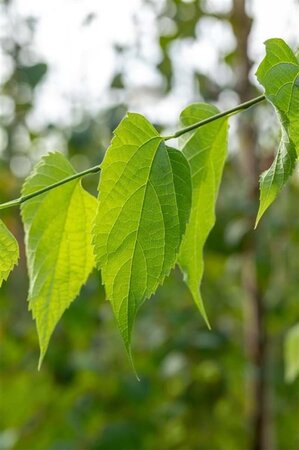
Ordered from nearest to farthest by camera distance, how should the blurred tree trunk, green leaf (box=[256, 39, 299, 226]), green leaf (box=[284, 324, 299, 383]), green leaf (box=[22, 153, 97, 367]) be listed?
green leaf (box=[256, 39, 299, 226]) < green leaf (box=[22, 153, 97, 367]) < green leaf (box=[284, 324, 299, 383]) < the blurred tree trunk

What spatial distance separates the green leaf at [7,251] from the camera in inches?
19.4

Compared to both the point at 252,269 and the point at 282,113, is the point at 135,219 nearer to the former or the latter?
the point at 282,113

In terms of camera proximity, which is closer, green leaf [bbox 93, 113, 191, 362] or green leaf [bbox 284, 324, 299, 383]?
green leaf [bbox 93, 113, 191, 362]

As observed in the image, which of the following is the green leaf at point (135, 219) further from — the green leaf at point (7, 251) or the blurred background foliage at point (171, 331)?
the blurred background foliage at point (171, 331)

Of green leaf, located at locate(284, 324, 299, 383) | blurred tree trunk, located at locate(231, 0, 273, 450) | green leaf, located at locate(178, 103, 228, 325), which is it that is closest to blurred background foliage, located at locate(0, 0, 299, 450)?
blurred tree trunk, located at locate(231, 0, 273, 450)

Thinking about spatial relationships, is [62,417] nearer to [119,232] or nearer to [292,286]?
[292,286]

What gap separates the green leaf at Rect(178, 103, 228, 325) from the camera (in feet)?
1.90

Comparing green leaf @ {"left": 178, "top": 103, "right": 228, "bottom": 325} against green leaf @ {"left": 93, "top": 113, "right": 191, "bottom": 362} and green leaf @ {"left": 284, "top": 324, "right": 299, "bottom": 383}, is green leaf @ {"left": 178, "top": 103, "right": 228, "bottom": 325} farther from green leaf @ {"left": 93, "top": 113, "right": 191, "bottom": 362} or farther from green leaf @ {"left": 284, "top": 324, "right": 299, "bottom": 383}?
green leaf @ {"left": 284, "top": 324, "right": 299, "bottom": 383}

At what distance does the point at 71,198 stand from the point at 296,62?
0.63 ft

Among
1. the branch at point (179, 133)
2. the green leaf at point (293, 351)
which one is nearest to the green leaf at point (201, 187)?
the branch at point (179, 133)

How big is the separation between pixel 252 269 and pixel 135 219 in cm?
128

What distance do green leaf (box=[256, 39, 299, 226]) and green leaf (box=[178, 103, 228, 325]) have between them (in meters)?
0.12

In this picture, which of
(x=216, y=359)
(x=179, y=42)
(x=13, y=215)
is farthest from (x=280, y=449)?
(x=179, y=42)

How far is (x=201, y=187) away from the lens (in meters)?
0.59
